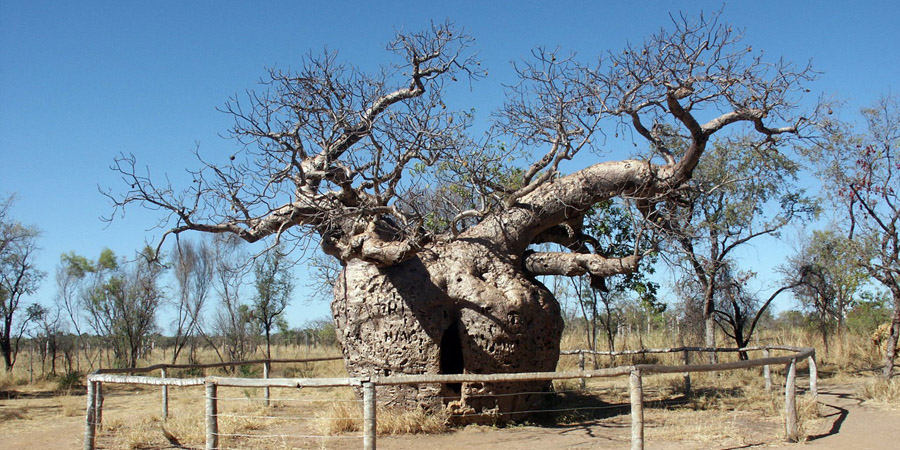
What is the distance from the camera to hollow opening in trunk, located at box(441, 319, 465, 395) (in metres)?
8.52

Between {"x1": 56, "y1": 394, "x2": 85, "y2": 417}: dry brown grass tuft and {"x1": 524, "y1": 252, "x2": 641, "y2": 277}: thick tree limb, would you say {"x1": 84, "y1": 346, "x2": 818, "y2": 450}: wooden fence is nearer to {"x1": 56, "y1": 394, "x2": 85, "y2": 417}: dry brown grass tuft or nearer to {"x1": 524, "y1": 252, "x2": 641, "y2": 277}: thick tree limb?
{"x1": 524, "y1": 252, "x2": 641, "y2": 277}: thick tree limb

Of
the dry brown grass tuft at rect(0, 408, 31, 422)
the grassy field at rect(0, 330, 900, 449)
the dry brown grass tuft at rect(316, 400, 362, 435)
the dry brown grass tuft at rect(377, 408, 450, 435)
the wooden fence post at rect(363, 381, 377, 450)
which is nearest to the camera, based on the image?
the wooden fence post at rect(363, 381, 377, 450)

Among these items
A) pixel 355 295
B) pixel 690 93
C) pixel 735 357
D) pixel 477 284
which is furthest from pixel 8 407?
pixel 735 357

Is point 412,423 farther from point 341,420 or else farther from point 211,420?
point 211,420

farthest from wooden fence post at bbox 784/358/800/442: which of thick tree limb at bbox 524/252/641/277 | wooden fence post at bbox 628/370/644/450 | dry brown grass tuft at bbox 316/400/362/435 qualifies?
dry brown grass tuft at bbox 316/400/362/435

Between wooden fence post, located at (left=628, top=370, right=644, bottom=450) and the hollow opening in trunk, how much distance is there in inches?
121

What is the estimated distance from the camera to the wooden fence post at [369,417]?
215 inches

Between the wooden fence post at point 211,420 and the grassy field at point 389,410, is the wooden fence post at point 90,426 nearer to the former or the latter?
the grassy field at point 389,410

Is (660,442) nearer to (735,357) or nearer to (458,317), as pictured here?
(458,317)

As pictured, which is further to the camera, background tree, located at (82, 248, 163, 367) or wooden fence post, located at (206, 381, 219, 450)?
background tree, located at (82, 248, 163, 367)

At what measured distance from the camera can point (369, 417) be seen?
5.50 m

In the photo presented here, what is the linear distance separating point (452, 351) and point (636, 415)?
346cm

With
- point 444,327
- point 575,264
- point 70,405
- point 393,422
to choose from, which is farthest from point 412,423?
point 70,405

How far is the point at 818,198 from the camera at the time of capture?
541 inches
